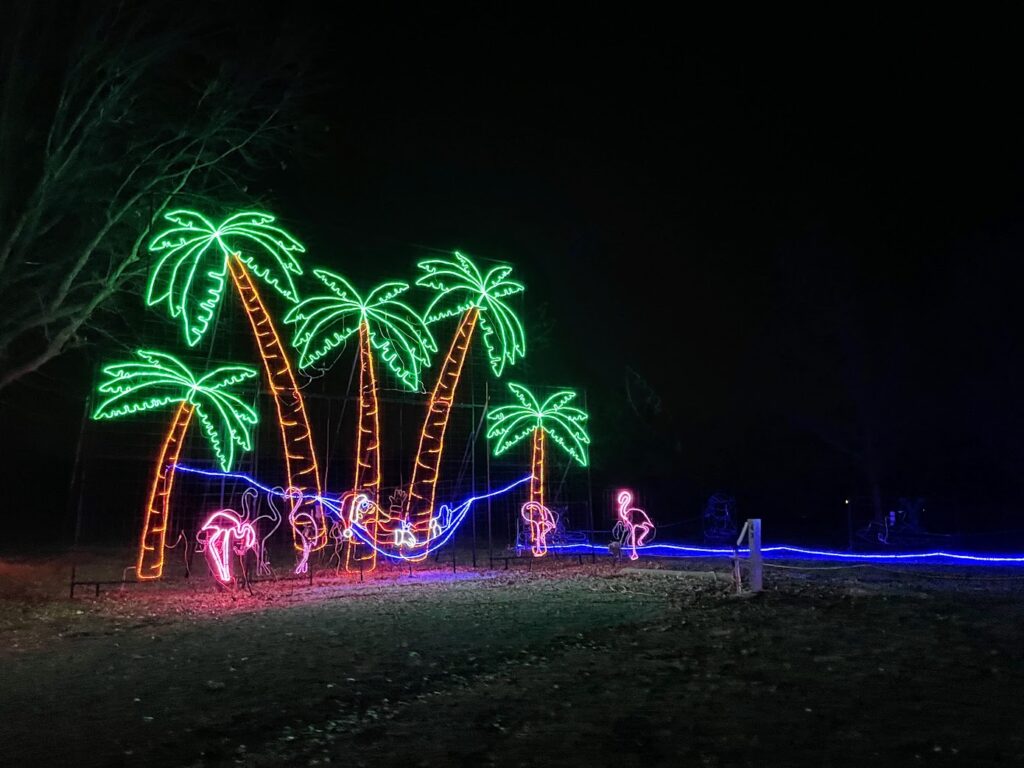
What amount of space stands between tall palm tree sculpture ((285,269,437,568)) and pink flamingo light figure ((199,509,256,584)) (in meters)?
2.57

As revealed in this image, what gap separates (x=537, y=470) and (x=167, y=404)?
25.0ft

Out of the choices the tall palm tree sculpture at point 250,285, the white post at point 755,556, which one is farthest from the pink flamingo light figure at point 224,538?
the white post at point 755,556

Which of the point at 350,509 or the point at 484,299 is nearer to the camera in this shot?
the point at 350,509

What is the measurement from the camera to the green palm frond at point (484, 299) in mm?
17062

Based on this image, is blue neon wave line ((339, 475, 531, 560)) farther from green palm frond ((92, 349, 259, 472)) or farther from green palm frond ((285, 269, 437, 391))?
green palm frond ((92, 349, 259, 472))

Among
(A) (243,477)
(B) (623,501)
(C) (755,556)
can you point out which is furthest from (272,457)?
(C) (755,556)

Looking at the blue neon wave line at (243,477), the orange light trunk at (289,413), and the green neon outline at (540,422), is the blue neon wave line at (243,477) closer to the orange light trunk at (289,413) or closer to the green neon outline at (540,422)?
the orange light trunk at (289,413)

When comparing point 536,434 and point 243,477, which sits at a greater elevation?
point 536,434

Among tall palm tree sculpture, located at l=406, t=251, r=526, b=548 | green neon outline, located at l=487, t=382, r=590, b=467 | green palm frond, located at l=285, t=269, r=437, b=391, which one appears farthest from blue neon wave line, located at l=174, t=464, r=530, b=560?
green palm frond, located at l=285, t=269, r=437, b=391

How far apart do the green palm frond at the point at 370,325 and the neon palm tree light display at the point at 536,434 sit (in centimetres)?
213

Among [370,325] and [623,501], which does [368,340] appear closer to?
[370,325]

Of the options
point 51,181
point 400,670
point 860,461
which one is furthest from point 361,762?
point 860,461

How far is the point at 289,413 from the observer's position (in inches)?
597

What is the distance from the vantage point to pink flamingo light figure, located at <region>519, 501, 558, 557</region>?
58.5 feet
